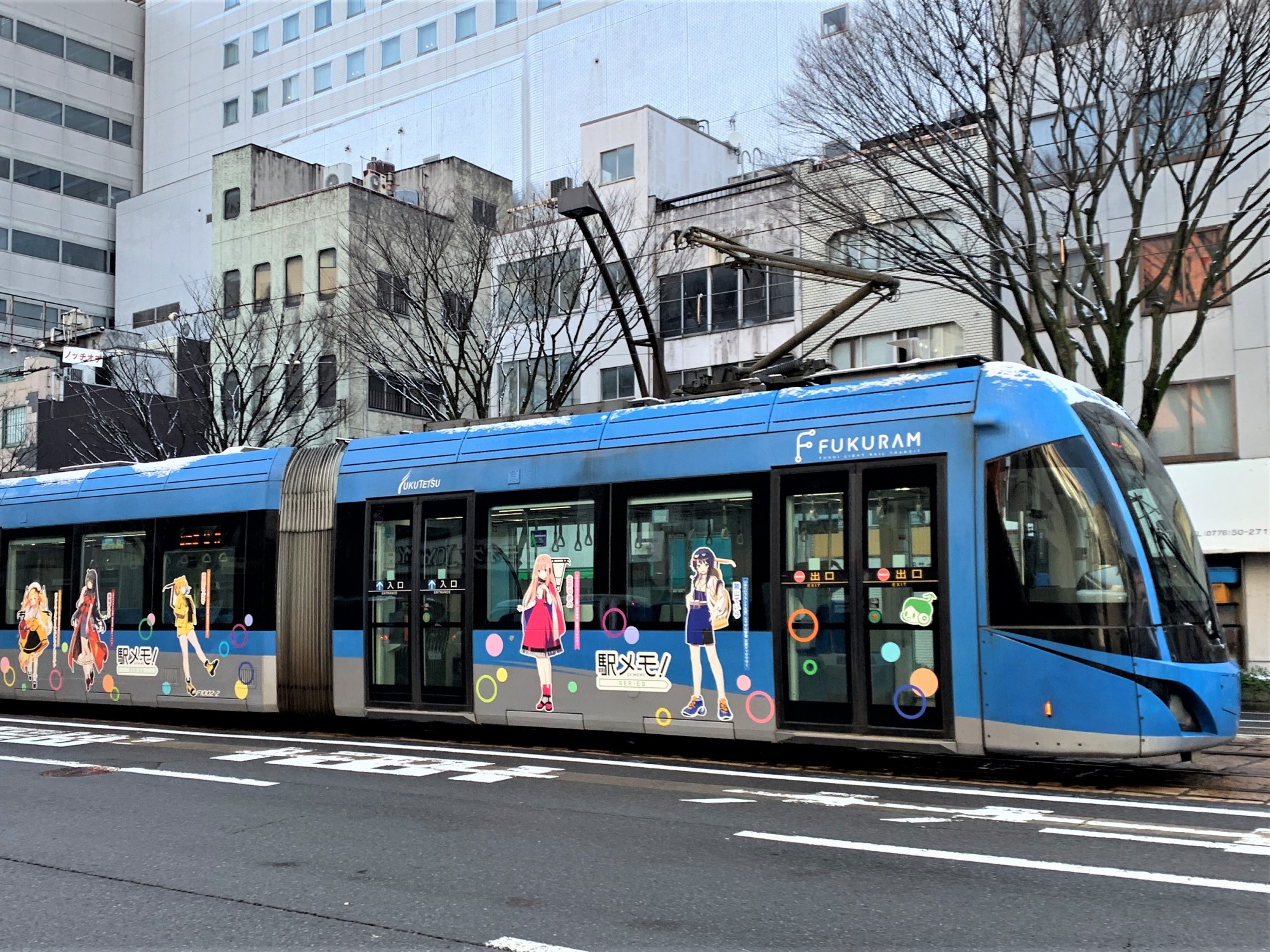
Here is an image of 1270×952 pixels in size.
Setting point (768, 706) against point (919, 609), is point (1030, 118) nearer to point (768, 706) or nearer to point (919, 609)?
point (919, 609)

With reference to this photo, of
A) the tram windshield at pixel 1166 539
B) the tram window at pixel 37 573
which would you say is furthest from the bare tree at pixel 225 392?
the tram windshield at pixel 1166 539

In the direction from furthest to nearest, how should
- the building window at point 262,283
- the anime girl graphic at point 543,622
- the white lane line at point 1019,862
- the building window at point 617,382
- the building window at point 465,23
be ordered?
the building window at point 465,23 < the building window at point 262,283 < the building window at point 617,382 < the anime girl graphic at point 543,622 < the white lane line at point 1019,862

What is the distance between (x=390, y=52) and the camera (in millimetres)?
62281

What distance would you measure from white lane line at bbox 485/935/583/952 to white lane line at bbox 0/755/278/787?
538 centimetres

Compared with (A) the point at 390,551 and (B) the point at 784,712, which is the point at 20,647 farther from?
(B) the point at 784,712

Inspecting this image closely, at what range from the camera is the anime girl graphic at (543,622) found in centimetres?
1241

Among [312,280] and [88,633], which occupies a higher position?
[312,280]

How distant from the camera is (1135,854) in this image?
22.4 ft

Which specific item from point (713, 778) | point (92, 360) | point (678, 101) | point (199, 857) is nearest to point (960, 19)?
point (713, 778)

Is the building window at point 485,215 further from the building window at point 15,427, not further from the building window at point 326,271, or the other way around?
the building window at point 15,427

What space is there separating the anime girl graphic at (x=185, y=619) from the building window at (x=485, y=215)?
13.7 m

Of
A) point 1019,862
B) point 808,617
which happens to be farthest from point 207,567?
point 1019,862

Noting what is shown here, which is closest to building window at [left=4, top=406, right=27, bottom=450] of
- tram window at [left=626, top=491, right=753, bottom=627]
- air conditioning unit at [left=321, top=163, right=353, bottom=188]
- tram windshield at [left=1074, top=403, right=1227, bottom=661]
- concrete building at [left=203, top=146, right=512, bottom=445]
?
concrete building at [left=203, top=146, right=512, bottom=445]

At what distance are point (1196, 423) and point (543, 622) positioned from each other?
16908 mm
